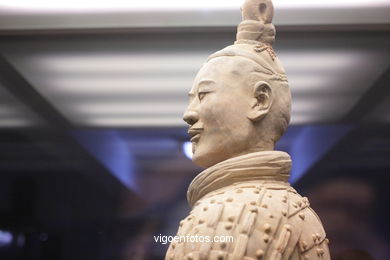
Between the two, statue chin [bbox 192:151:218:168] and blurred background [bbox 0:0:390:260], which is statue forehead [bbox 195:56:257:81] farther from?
blurred background [bbox 0:0:390:260]

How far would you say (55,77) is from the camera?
209 inches

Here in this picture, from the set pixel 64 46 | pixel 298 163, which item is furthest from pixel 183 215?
pixel 64 46

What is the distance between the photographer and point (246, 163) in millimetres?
3088

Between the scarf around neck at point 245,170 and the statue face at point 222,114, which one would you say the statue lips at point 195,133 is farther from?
the scarf around neck at point 245,170

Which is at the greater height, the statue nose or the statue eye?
the statue eye

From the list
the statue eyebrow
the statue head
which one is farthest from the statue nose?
Result: the statue eyebrow

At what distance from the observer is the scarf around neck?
3.08 metres

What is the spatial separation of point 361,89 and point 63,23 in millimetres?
2384

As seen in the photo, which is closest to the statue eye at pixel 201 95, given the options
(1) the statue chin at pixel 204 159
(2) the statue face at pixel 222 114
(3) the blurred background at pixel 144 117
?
(2) the statue face at pixel 222 114

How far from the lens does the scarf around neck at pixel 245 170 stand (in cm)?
308

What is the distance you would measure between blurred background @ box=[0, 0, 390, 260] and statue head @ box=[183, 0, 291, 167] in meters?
1.63

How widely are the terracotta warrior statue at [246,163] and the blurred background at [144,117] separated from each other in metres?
1.63

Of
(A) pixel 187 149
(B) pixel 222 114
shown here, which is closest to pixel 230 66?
(B) pixel 222 114

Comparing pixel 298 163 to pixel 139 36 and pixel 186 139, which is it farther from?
pixel 139 36
